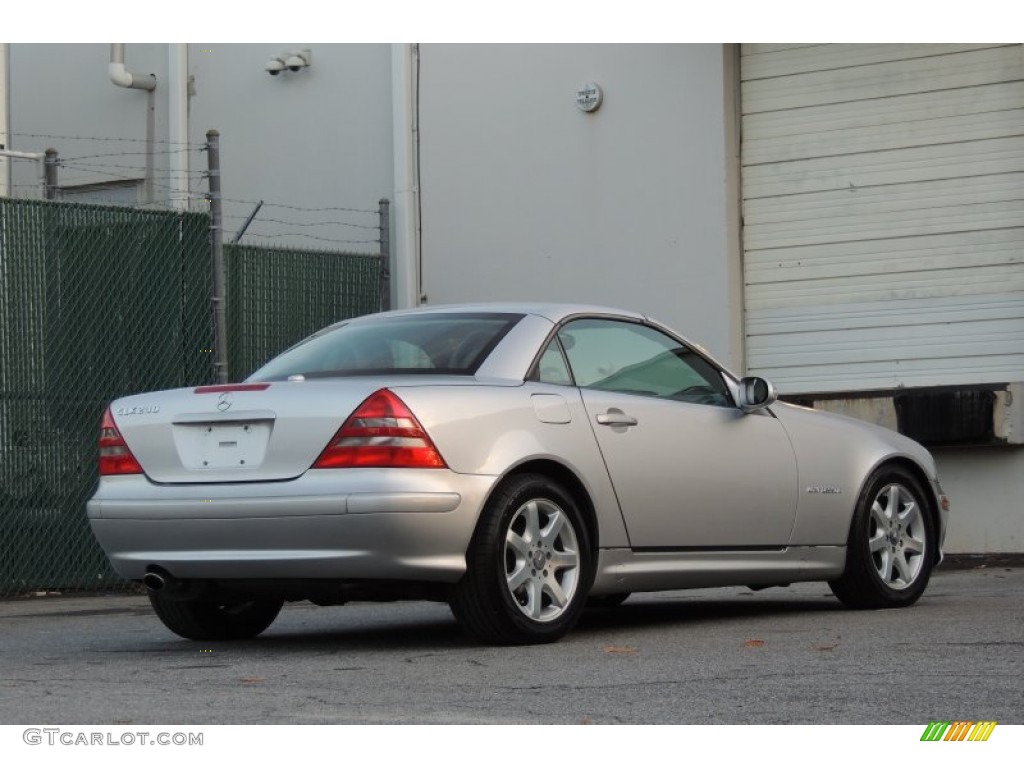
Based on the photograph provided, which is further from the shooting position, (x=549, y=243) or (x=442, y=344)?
(x=549, y=243)

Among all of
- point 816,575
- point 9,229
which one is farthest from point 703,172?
point 816,575

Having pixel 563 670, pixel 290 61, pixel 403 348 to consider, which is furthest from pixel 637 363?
pixel 290 61

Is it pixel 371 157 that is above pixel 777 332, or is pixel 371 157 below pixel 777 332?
above

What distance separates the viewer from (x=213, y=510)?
24.0ft

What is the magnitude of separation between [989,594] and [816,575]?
184 cm

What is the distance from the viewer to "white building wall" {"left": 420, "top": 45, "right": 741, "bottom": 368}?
50.8 ft

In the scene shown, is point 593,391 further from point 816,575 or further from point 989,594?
point 989,594

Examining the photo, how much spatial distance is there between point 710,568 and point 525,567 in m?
1.22

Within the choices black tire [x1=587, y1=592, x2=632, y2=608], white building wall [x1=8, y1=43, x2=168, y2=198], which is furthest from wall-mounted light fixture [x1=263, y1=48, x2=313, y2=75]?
black tire [x1=587, y1=592, x2=632, y2=608]

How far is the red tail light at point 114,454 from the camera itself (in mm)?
7660

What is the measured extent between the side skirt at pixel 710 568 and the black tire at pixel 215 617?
139 centimetres

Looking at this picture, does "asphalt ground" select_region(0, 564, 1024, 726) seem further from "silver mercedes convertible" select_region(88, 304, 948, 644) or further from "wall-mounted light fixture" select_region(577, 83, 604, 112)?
"wall-mounted light fixture" select_region(577, 83, 604, 112)

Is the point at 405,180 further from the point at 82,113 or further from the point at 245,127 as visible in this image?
the point at 82,113
